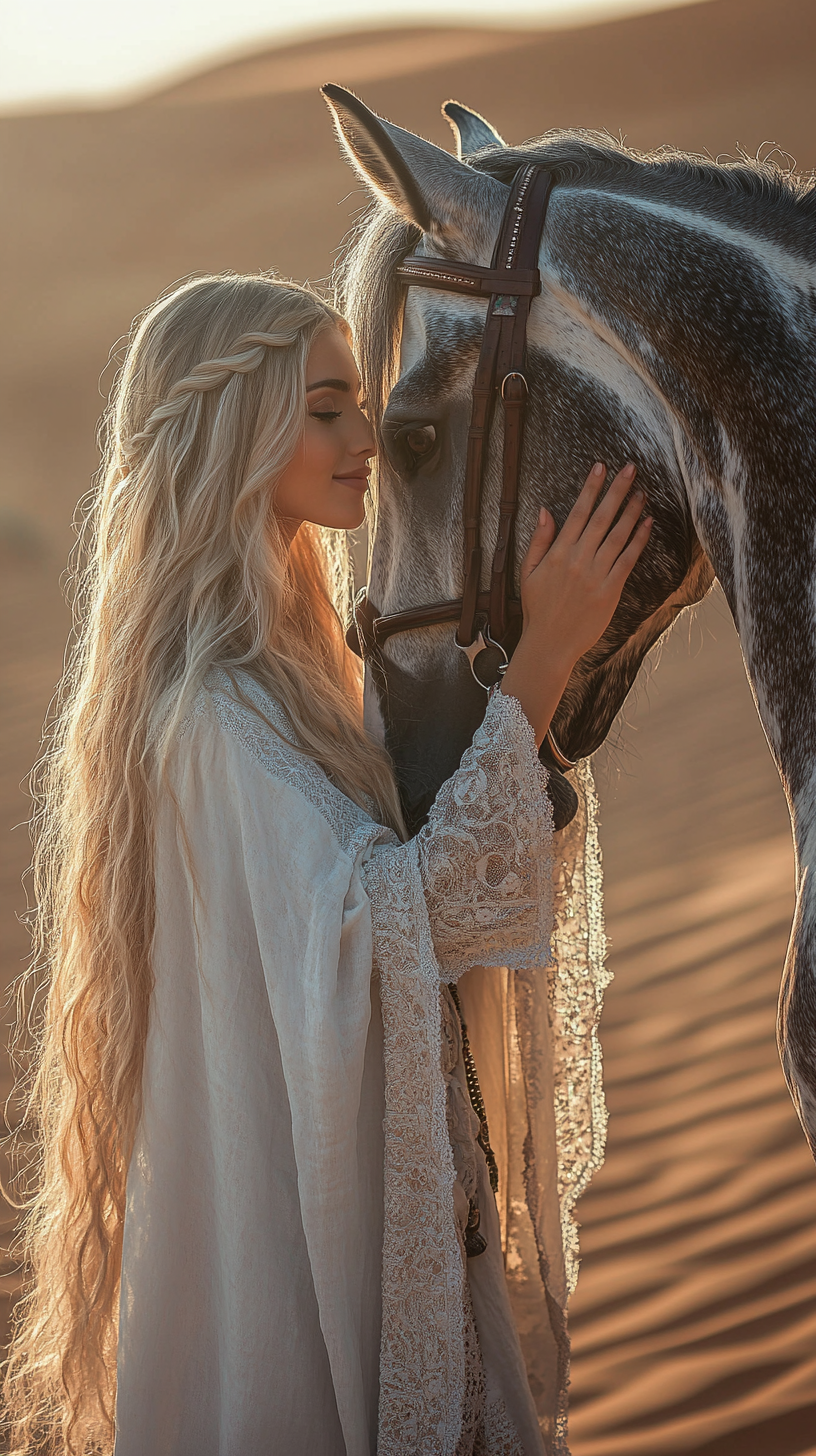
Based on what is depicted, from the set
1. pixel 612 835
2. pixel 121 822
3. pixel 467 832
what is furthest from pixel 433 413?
pixel 612 835

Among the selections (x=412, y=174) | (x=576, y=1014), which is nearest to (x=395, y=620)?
(x=412, y=174)

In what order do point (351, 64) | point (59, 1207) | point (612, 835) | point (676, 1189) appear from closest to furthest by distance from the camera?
point (59, 1207)
point (676, 1189)
point (612, 835)
point (351, 64)

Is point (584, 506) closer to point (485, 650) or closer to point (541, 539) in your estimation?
point (541, 539)

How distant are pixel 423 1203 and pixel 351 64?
1432 inches

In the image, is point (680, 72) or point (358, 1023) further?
point (680, 72)

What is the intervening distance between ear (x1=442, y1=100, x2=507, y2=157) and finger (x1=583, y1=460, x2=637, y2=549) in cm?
75

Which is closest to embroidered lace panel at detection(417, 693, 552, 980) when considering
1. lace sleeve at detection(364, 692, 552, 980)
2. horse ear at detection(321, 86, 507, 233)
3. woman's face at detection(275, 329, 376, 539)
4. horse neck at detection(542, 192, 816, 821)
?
lace sleeve at detection(364, 692, 552, 980)

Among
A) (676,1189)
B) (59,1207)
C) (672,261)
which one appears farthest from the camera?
(676,1189)

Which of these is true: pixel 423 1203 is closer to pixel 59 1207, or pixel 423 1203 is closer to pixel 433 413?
pixel 59 1207

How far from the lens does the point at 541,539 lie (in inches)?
58.6

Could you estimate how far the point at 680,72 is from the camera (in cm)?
2594

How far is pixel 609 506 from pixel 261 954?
2.53ft

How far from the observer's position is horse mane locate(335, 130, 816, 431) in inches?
55.2

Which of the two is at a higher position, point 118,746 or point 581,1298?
point 118,746
